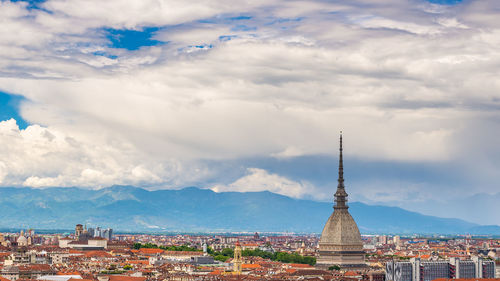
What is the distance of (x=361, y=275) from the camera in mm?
106812

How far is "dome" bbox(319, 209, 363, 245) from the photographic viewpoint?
117875mm

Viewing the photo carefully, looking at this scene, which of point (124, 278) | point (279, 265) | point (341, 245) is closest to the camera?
point (124, 278)

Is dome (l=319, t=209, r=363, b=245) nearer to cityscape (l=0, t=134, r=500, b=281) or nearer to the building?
cityscape (l=0, t=134, r=500, b=281)

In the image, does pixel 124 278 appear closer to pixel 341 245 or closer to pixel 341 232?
pixel 341 245

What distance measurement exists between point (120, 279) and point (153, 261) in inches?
1392

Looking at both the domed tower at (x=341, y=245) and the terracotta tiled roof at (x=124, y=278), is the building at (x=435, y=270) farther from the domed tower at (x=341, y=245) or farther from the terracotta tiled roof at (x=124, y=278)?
the terracotta tiled roof at (x=124, y=278)

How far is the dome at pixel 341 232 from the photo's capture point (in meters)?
118

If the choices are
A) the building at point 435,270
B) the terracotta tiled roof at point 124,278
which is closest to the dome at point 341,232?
the building at point 435,270

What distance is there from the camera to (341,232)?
118 meters

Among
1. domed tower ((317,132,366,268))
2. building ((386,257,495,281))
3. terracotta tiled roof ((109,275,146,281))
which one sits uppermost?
domed tower ((317,132,366,268))

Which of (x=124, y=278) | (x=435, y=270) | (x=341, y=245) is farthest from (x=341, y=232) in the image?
(x=124, y=278)

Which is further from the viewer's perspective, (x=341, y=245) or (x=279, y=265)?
(x=279, y=265)

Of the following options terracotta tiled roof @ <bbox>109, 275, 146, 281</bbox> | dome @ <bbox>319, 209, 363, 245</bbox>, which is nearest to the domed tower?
dome @ <bbox>319, 209, 363, 245</bbox>

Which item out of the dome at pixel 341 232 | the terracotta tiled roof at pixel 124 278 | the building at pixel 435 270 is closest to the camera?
the terracotta tiled roof at pixel 124 278
